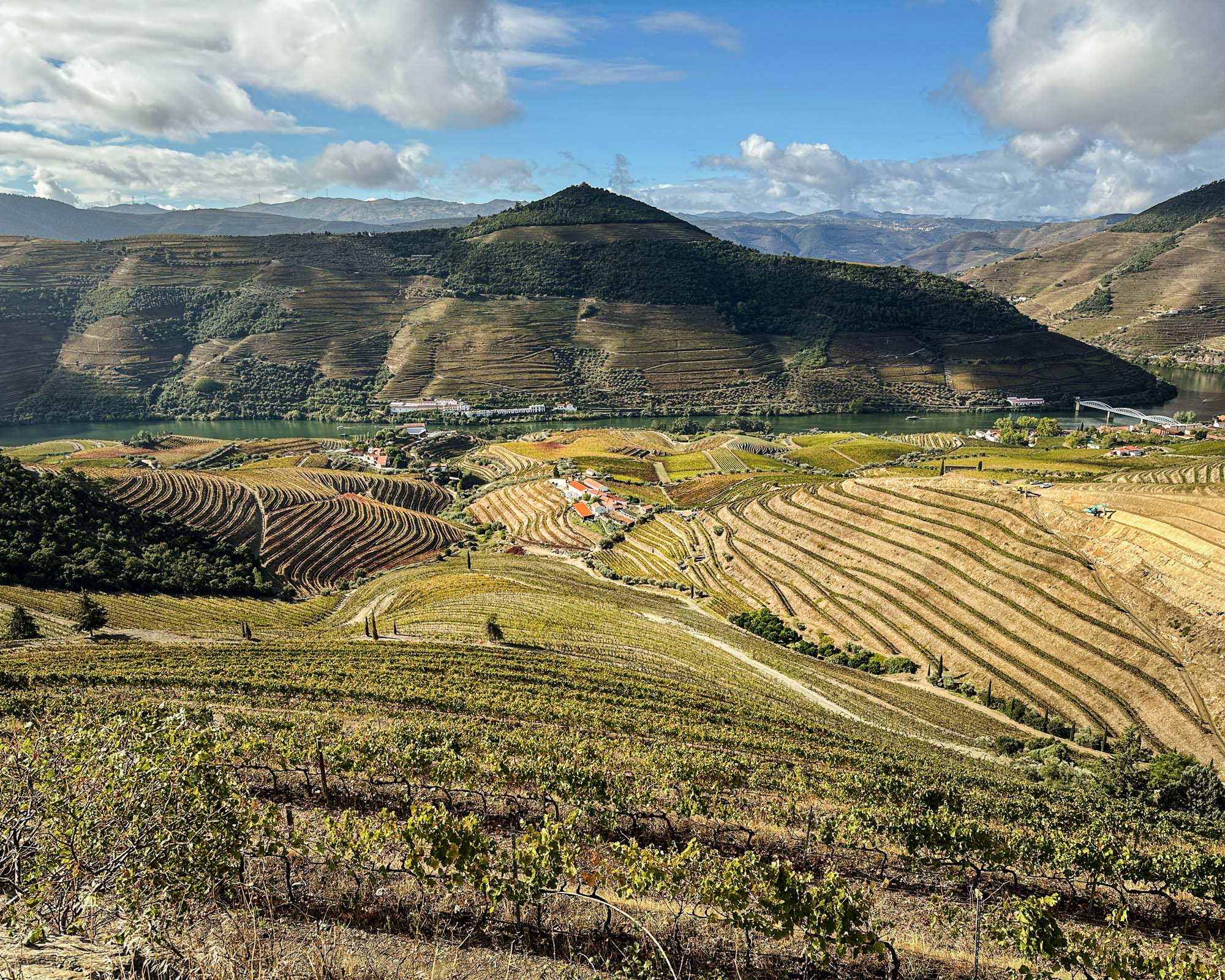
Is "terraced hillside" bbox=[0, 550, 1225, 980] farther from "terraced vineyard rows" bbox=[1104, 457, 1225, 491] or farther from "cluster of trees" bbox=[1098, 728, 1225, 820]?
"terraced vineyard rows" bbox=[1104, 457, 1225, 491]

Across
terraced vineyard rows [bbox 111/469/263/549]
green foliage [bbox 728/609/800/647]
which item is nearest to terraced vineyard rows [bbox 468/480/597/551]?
green foliage [bbox 728/609/800/647]

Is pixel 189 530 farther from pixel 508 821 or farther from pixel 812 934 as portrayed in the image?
pixel 812 934

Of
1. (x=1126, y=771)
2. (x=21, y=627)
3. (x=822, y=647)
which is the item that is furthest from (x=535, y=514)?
(x=1126, y=771)

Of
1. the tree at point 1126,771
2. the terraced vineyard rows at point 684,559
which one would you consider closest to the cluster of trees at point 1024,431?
the terraced vineyard rows at point 684,559

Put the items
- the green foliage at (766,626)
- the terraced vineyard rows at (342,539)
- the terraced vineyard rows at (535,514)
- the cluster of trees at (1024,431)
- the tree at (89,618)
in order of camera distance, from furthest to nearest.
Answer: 1. the cluster of trees at (1024,431)
2. the terraced vineyard rows at (535,514)
3. the terraced vineyard rows at (342,539)
4. the green foliage at (766,626)
5. the tree at (89,618)

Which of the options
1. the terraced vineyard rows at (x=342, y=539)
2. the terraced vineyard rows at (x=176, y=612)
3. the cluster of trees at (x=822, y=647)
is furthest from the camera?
the terraced vineyard rows at (x=342, y=539)

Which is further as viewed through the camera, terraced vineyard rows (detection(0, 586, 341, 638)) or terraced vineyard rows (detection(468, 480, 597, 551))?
terraced vineyard rows (detection(468, 480, 597, 551))

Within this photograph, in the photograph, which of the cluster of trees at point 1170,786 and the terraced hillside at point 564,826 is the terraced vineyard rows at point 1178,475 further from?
the terraced hillside at point 564,826
